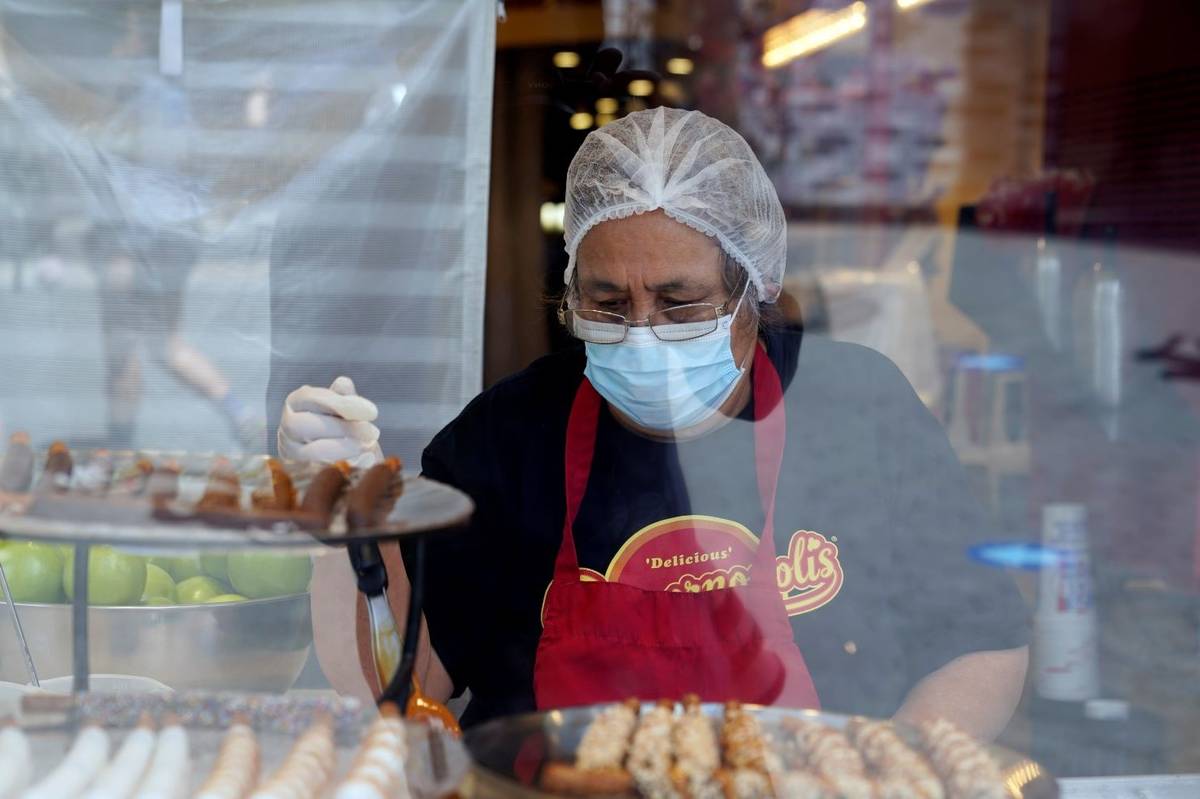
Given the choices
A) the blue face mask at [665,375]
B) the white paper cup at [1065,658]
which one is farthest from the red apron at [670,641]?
the white paper cup at [1065,658]

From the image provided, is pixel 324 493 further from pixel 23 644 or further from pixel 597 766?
pixel 23 644

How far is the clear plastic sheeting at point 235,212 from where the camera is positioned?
83.4 inches

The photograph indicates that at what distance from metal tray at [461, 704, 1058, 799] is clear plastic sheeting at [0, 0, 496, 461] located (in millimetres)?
1119

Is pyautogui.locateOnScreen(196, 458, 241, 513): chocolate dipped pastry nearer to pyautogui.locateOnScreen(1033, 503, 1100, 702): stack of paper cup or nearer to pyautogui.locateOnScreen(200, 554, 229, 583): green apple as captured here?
pyautogui.locateOnScreen(200, 554, 229, 583): green apple

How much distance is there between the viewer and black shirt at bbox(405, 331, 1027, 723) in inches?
65.7

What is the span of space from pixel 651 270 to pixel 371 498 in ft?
2.34

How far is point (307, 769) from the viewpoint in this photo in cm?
105

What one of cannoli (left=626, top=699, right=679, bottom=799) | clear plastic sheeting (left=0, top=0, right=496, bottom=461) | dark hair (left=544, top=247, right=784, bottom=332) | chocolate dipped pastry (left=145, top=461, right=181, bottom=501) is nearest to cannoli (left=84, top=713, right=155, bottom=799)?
chocolate dipped pastry (left=145, top=461, right=181, bottom=501)

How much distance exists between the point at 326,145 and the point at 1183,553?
3.17 meters

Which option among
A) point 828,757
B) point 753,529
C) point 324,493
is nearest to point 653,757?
point 828,757

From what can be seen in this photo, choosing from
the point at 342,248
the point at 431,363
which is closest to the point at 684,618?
the point at 431,363

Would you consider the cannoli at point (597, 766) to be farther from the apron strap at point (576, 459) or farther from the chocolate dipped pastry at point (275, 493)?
the apron strap at point (576, 459)

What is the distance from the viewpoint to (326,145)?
2223mm

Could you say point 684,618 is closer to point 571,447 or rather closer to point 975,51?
point 571,447
